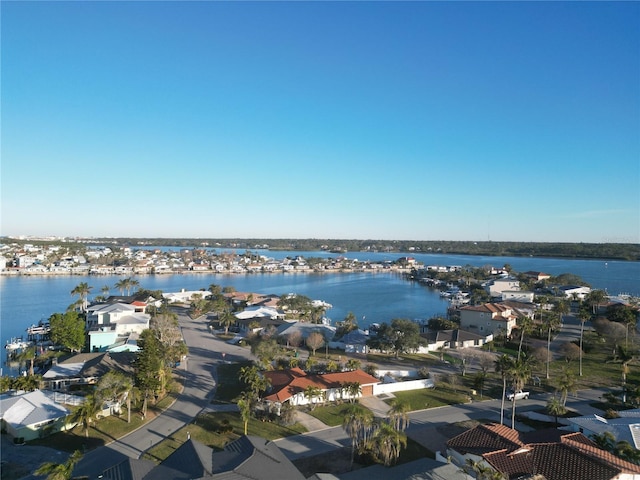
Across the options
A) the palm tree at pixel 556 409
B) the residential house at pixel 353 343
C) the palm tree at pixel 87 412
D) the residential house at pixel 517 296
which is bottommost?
the residential house at pixel 353 343

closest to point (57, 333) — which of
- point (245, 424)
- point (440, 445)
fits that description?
point (245, 424)

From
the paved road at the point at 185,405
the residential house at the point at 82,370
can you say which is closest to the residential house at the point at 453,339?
the paved road at the point at 185,405

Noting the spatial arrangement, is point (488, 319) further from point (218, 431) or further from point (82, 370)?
point (82, 370)

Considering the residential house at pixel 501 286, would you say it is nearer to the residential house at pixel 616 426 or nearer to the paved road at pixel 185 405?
the paved road at pixel 185 405

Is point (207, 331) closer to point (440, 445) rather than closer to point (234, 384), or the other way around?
point (234, 384)

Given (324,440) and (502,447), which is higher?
(502,447)

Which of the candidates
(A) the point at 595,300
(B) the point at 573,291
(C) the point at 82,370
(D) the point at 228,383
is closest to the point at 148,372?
(D) the point at 228,383
